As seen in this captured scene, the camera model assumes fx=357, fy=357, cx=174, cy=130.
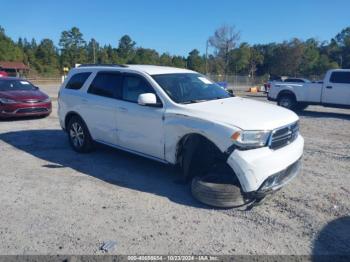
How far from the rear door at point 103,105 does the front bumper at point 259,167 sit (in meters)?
2.67

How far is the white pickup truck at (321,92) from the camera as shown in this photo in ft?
49.3

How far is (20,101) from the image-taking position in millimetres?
11773

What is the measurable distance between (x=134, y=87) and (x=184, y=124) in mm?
1530

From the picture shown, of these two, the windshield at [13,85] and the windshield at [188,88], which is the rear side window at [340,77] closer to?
the windshield at [188,88]

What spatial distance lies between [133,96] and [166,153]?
128 cm

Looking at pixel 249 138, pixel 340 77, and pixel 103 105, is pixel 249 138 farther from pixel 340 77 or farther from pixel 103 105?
pixel 340 77

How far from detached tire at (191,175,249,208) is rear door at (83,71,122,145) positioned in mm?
2235

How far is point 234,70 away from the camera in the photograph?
9250cm

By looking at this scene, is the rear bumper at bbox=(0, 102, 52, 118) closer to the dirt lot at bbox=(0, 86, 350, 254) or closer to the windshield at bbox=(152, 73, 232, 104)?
the dirt lot at bbox=(0, 86, 350, 254)

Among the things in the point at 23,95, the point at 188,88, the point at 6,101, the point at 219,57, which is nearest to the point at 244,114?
the point at 188,88

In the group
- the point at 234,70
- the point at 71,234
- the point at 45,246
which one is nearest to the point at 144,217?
the point at 71,234

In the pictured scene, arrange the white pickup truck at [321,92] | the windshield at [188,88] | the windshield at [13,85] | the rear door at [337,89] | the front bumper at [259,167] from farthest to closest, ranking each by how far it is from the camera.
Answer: the white pickup truck at [321,92] < the rear door at [337,89] < the windshield at [13,85] < the windshield at [188,88] < the front bumper at [259,167]

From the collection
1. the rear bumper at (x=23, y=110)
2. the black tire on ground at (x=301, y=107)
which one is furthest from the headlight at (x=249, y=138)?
the black tire on ground at (x=301, y=107)

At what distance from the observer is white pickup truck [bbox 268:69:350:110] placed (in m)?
15.0
